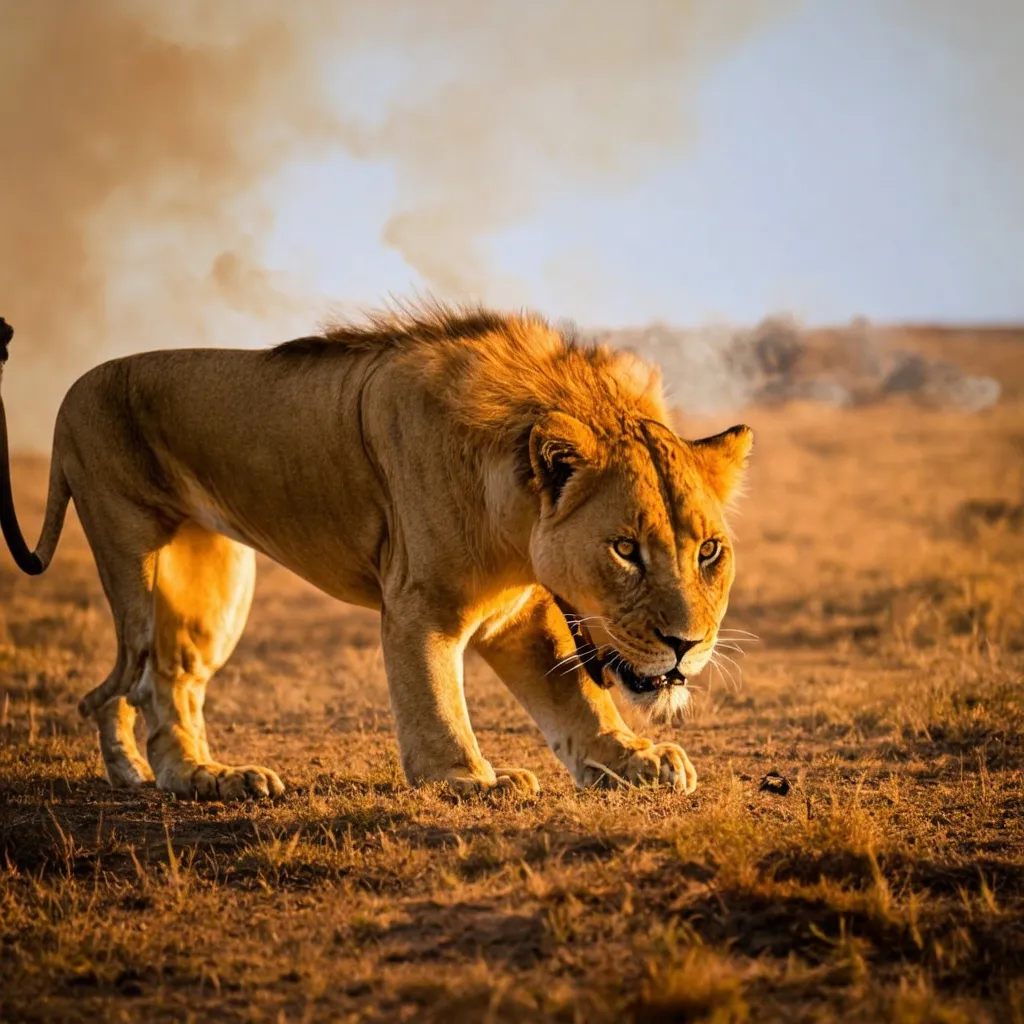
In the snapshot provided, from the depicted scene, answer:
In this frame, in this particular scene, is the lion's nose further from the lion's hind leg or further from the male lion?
the lion's hind leg

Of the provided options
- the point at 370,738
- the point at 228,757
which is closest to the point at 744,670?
the point at 370,738

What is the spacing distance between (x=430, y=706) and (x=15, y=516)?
2115 mm

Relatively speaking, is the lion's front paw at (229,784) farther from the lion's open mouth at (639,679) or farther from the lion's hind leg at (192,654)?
the lion's open mouth at (639,679)

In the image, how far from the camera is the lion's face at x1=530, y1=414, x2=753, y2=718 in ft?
16.4

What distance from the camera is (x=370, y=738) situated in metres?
7.73

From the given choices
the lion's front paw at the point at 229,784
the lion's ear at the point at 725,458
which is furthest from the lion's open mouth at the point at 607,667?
the lion's front paw at the point at 229,784

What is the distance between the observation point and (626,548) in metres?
5.04

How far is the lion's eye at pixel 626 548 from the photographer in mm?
5035

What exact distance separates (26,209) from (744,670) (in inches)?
741

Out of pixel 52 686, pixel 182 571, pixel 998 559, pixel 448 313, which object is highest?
pixel 448 313

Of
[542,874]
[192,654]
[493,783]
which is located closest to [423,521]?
[493,783]

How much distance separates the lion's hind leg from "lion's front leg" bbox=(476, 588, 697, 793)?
1.13 metres

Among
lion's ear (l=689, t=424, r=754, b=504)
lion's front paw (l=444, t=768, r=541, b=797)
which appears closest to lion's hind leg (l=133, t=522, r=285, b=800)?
lion's front paw (l=444, t=768, r=541, b=797)

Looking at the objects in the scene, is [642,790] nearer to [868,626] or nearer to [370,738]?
[370,738]
